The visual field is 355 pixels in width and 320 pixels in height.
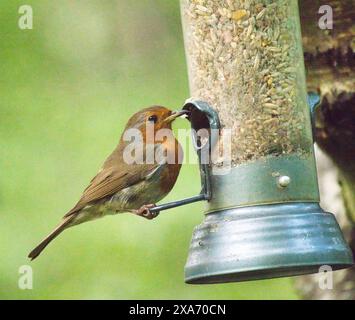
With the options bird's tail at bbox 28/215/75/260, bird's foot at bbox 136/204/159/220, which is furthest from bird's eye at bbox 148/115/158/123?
bird's tail at bbox 28/215/75/260

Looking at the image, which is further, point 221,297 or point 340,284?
point 221,297

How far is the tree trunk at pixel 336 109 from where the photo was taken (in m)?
8.26

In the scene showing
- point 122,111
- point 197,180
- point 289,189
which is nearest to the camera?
point 289,189

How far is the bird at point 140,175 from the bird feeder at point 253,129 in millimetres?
254

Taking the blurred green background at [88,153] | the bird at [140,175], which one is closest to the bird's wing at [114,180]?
the bird at [140,175]

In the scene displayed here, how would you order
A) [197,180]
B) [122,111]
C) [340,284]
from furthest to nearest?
[122,111] < [197,180] < [340,284]

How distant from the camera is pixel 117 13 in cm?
1035

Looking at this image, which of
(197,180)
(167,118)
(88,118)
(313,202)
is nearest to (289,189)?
(313,202)

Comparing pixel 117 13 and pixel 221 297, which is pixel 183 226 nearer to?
pixel 221 297

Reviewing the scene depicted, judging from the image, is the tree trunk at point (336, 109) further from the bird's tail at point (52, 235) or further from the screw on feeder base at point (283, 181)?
the bird's tail at point (52, 235)

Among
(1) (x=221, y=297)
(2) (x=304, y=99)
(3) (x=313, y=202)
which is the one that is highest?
(2) (x=304, y=99)

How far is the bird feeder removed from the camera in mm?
7438

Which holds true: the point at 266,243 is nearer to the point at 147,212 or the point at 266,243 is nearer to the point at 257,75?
the point at 147,212

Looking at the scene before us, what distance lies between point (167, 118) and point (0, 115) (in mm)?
2370
